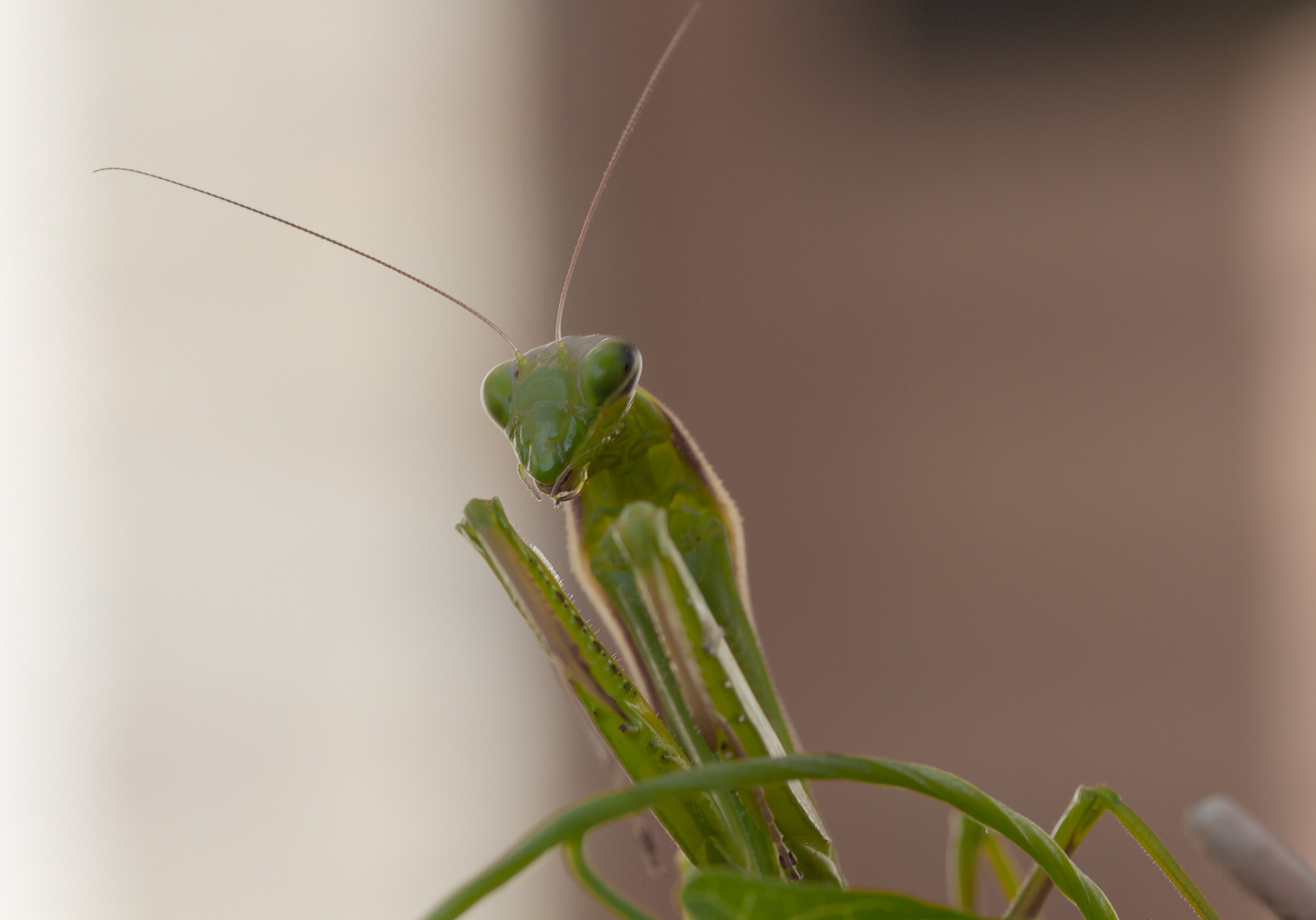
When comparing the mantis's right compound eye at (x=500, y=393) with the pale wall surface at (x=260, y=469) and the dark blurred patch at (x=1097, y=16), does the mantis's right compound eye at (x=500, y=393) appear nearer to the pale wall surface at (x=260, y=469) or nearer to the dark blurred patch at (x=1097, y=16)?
the pale wall surface at (x=260, y=469)

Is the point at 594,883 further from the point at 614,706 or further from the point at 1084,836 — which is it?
the point at 1084,836

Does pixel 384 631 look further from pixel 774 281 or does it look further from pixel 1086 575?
pixel 1086 575

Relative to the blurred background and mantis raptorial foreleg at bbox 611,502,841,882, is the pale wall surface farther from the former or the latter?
mantis raptorial foreleg at bbox 611,502,841,882

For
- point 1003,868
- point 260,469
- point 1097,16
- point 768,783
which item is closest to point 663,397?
point 260,469

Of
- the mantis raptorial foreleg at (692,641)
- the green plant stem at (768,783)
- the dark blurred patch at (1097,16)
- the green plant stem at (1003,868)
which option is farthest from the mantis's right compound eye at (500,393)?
the dark blurred patch at (1097,16)

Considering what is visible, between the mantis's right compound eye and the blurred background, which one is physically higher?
the blurred background

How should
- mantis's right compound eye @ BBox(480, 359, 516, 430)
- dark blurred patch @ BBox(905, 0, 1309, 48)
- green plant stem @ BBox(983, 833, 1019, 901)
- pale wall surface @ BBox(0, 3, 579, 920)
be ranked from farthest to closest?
dark blurred patch @ BBox(905, 0, 1309, 48) < pale wall surface @ BBox(0, 3, 579, 920) < green plant stem @ BBox(983, 833, 1019, 901) < mantis's right compound eye @ BBox(480, 359, 516, 430)

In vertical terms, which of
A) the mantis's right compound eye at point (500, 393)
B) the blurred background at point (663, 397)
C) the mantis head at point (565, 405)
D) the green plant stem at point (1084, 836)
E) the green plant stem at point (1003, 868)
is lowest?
the green plant stem at point (1003, 868)

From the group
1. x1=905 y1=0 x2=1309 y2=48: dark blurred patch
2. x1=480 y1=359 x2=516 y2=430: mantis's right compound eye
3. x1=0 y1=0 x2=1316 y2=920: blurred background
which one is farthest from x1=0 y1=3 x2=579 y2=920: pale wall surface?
x1=480 y1=359 x2=516 y2=430: mantis's right compound eye
